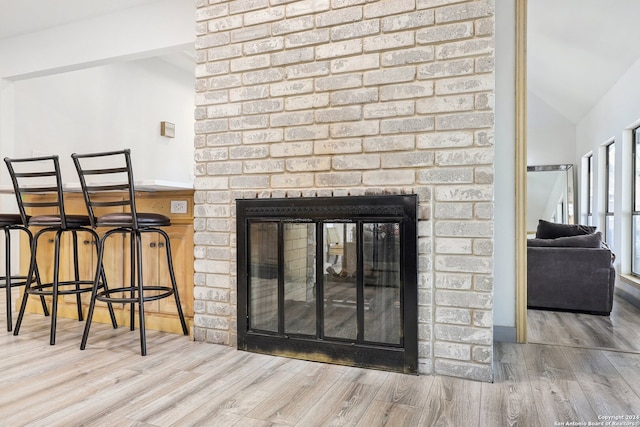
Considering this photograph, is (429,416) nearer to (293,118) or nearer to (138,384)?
(138,384)

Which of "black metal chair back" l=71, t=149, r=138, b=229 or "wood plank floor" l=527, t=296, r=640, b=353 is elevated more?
"black metal chair back" l=71, t=149, r=138, b=229

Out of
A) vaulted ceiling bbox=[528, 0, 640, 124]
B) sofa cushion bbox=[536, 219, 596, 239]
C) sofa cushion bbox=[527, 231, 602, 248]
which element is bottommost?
sofa cushion bbox=[527, 231, 602, 248]

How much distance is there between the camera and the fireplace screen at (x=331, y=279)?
2.06m

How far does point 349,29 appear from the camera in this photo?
221cm

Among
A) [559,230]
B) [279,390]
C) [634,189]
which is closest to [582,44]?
[634,189]

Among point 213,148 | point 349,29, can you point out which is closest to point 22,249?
point 213,148

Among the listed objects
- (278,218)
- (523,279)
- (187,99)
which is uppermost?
(187,99)

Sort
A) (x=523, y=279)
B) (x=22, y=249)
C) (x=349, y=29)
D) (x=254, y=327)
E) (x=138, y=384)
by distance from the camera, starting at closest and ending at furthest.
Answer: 1. (x=138, y=384)
2. (x=349, y=29)
3. (x=254, y=327)
4. (x=523, y=279)
5. (x=22, y=249)

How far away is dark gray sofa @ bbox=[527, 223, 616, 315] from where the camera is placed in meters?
3.47

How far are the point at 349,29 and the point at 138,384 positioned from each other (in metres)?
2.06

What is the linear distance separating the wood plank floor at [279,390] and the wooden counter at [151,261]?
0.34 m

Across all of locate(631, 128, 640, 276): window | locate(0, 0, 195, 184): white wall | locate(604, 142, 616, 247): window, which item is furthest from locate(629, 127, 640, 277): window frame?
locate(0, 0, 195, 184): white wall

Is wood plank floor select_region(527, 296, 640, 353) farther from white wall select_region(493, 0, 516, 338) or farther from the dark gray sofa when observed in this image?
white wall select_region(493, 0, 516, 338)

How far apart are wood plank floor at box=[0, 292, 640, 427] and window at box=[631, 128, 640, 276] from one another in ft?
8.90
